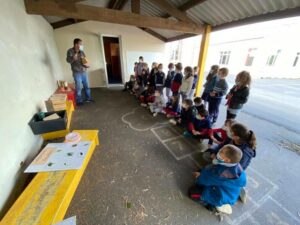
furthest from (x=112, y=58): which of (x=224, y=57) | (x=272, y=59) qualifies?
(x=272, y=59)

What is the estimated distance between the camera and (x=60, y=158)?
4.87 ft

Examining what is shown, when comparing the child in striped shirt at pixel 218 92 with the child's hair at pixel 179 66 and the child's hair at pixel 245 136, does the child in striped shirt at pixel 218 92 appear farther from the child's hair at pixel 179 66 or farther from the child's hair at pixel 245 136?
the child's hair at pixel 245 136

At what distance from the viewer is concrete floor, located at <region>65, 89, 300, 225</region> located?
4.01ft

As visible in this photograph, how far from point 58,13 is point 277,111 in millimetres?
5821

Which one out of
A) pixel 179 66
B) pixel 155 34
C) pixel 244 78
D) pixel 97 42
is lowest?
pixel 244 78

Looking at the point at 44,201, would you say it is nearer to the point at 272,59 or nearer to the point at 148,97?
the point at 148,97

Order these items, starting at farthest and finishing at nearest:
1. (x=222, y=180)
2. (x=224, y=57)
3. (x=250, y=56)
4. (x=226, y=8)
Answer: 1. (x=224, y=57)
2. (x=250, y=56)
3. (x=226, y=8)
4. (x=222, y=180)

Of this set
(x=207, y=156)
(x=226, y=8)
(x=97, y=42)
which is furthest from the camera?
(x=97, y=42)

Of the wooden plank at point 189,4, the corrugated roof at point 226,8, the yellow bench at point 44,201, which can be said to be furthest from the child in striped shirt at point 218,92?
the yellow bench at point 44,201

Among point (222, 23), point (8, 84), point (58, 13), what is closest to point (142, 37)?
point (222, 23)

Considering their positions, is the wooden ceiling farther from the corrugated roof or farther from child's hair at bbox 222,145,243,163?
child's hair at bbox 222,145,243,163

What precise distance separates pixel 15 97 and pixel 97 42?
4406mm

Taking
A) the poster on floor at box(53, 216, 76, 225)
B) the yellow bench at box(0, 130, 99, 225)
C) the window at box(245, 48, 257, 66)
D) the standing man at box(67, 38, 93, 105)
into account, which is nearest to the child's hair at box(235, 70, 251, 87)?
the yellow bench at box(0, 130, 99, 225)

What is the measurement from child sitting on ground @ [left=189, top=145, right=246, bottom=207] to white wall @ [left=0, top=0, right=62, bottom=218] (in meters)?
1.82
